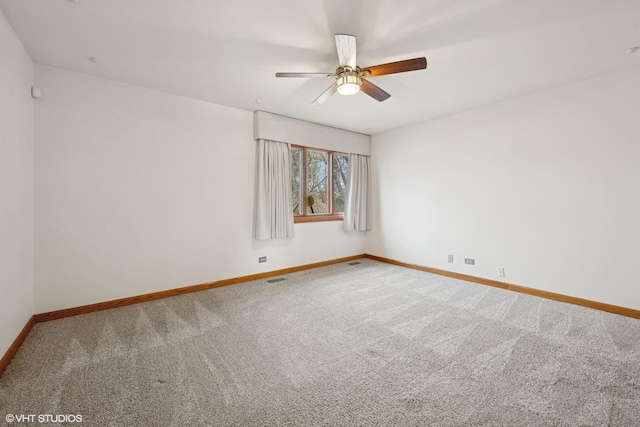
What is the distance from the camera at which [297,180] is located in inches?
185

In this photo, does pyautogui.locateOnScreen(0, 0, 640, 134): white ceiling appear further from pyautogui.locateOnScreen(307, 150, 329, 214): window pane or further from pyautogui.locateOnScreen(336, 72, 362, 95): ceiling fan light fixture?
pyautogui.locateOnScreen(307, 150, 329, 214): window pane

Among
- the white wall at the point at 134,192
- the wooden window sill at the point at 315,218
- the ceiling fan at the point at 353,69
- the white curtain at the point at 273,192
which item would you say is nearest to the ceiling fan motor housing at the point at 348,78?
the ceiling fan at the point at 353,69

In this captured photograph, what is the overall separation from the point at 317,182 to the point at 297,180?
0.47m

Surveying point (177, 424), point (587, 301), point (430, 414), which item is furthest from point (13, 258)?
point (587, 301)

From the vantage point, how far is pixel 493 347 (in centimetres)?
216

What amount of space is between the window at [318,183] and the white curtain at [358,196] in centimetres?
17

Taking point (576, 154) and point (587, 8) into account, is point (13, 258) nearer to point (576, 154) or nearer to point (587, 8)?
point (587, 8)

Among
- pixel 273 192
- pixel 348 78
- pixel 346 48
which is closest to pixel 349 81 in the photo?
pixel 348 78

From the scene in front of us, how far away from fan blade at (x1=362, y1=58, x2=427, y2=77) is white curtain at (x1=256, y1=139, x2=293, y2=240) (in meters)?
2.14

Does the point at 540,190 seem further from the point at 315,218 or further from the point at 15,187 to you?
the point at 15,187

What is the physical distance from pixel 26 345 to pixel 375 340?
2.93 metres

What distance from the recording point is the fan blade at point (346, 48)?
1.97 m

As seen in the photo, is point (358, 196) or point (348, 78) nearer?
point (348, 78)

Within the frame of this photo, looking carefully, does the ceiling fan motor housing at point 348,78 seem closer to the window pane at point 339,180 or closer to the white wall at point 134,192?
the white wall at point 134,192
